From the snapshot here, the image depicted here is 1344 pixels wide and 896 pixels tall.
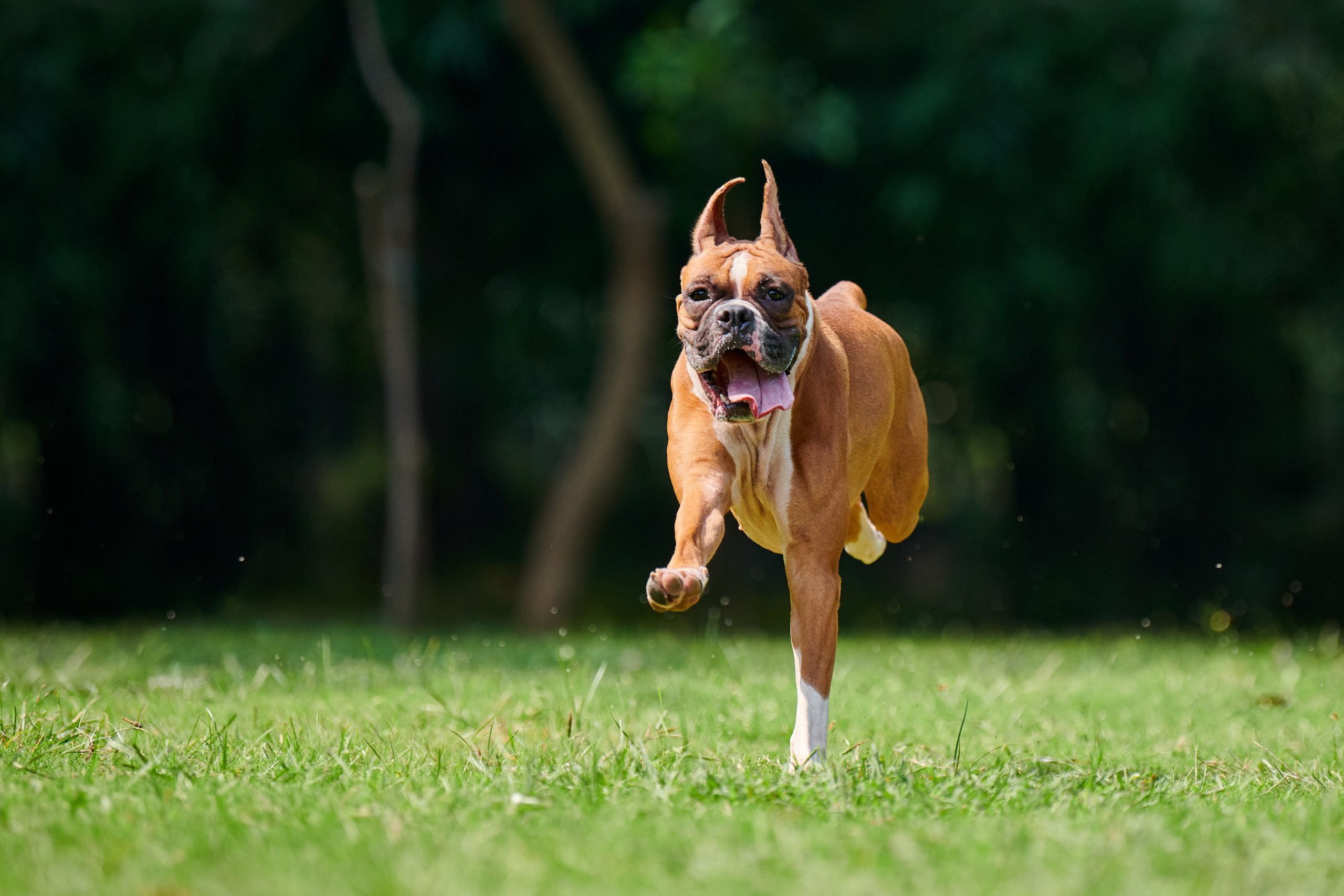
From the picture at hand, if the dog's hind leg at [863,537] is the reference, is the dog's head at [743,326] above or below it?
above

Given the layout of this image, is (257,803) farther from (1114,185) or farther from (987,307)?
(1114,185)

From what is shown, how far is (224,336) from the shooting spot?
44.0 feet

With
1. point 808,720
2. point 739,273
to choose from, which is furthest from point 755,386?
point 808,720

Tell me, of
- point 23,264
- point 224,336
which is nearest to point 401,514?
point 224,336

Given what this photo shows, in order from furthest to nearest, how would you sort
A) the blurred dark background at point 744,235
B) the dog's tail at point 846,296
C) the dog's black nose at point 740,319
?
the blurred dark background at point 744,235 < the dog's tail at point 846,296 < the dog's black nose at point 740,319

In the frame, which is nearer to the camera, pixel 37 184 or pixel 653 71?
pixel 653 71

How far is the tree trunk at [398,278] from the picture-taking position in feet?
38.3

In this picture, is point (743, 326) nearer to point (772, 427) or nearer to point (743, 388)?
point (743, 388)

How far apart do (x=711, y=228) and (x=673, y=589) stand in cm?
129

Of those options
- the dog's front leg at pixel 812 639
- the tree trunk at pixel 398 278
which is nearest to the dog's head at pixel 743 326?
the dog's front leg at pixel 812 639

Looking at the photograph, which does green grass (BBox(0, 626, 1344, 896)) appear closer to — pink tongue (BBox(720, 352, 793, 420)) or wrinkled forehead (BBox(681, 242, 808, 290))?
pink tongue (BBox(720, 352, 793, 420))

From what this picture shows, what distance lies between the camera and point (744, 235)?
458 inches

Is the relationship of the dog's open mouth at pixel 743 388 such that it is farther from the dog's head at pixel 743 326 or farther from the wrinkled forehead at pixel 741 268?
the wrinkled forehead at pixel 741 268

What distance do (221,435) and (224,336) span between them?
3.36ft
